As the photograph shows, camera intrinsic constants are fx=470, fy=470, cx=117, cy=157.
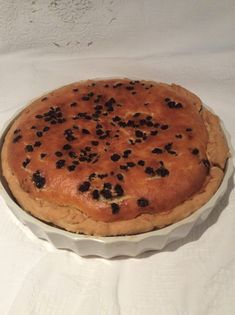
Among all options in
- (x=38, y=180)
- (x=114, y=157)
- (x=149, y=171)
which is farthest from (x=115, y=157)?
(x=38, y=180)

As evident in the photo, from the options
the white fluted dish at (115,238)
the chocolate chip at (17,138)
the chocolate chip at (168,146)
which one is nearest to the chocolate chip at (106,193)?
the white fluted dish at (115,238)

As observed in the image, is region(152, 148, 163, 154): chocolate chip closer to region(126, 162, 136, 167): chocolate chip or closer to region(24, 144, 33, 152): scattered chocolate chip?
region(126, 162, 136, 167): chocolate chip

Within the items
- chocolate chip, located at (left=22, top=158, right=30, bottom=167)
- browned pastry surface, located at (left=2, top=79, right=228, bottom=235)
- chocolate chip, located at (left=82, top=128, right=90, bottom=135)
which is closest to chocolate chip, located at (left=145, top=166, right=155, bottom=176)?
browned pastry surface, located at (left=2, top=79, right=228, bottom=235)

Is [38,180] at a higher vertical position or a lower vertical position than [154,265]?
higher

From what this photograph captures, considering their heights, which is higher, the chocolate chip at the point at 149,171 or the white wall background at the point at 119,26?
the white wall background at the point at 119,26

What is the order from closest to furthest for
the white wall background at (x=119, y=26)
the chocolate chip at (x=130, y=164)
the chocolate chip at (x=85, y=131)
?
the chocolate chip at (x=130, y=164), the chocolate chip at (x=85, y=131), the white wall background at (x=119, y=26)

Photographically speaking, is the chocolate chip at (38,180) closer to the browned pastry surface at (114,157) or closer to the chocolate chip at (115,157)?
the browned pastry surface at (114,157)

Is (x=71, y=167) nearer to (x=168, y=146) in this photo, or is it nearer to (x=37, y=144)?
(x=37, y=144)
